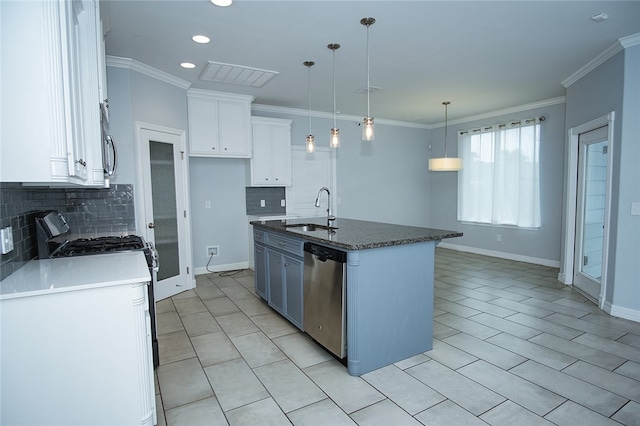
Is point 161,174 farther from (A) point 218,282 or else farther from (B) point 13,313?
(B) point 13,313

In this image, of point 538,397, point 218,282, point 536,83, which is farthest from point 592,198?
point 218,282

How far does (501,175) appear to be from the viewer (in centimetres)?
625

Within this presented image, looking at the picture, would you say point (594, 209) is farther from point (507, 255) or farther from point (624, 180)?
point (507, 255)

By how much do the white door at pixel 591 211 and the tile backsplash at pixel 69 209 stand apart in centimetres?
518

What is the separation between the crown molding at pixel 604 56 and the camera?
130 inches

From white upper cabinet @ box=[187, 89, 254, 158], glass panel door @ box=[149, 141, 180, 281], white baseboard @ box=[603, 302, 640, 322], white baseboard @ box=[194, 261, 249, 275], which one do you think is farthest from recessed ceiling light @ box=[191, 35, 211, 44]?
white baseboard @ box=[603, 302, 640, 322]

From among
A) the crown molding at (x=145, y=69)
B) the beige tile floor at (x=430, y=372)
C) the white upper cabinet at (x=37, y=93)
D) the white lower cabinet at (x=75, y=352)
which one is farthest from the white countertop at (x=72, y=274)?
the crown molding at (x=145, y=69)

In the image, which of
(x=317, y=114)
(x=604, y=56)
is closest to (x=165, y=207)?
(x=317, y=114)

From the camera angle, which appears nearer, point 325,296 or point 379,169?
point 325,296

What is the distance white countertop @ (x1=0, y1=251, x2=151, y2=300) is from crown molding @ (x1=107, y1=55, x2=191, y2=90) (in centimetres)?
232

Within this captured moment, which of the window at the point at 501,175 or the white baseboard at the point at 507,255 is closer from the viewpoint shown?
the white baseboard at the point at 507,255

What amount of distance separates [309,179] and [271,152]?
0.95 m

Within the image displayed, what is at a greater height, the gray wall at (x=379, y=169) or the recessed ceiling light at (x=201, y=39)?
the recessed ceiling light at (x=201, y=39)

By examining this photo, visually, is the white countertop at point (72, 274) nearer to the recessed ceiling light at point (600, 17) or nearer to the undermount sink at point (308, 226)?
the undermount sink at point (308, 226)
